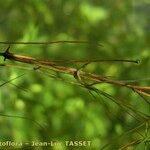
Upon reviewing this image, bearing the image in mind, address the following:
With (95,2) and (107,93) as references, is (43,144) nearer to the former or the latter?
(107,93)

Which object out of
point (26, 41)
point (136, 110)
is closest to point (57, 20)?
point (26, 41)

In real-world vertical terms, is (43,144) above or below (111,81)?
below

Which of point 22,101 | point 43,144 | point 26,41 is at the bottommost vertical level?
point 43,144

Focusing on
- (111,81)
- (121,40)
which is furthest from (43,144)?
(121,40)

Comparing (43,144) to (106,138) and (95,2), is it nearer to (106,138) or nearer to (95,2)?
(106,138)

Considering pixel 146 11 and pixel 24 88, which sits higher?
pixel 146 11
